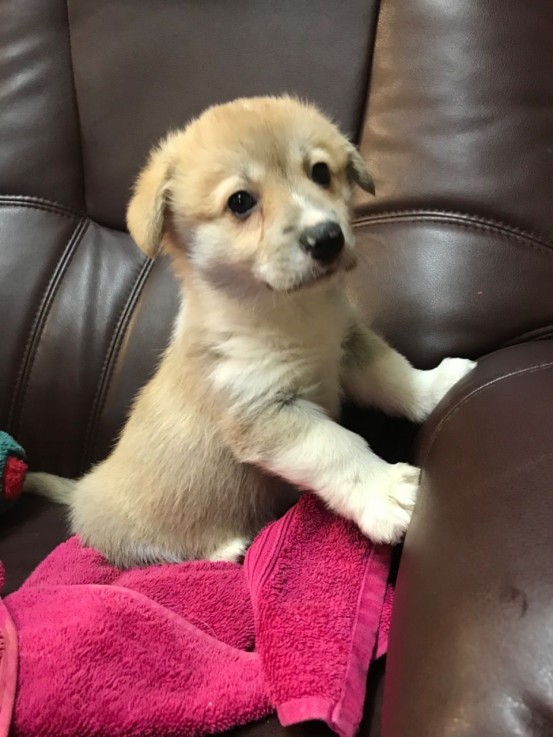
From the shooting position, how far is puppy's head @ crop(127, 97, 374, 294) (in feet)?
3.73

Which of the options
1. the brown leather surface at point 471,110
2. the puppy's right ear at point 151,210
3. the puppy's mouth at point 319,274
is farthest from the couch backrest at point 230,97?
the puppy's right ear at point 151,210

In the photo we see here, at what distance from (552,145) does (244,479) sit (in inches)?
35.7

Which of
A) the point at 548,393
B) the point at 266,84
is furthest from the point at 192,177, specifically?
the point at 548,393

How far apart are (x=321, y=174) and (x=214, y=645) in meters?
0.83

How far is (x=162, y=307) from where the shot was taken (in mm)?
1752

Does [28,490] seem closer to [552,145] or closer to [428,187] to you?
[428,187]

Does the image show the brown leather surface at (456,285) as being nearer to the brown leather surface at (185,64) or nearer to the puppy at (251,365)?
the puppy at (251,365)

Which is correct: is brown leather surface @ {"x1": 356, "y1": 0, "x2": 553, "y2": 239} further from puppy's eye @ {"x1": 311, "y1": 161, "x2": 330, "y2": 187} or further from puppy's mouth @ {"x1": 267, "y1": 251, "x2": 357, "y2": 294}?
puppy's mouth @ {"x1": 267, "y1": 251, "x2": 357, "y2": 294}

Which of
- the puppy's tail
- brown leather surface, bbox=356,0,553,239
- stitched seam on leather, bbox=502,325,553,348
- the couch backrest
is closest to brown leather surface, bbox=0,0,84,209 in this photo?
the couch backrest

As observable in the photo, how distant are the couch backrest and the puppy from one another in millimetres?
164

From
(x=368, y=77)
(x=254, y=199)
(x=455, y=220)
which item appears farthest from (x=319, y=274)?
(x=368, y=77)

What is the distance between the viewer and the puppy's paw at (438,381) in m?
1.29

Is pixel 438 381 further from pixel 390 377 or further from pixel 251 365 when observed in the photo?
pixel 251 365

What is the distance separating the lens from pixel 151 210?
4.01ft
